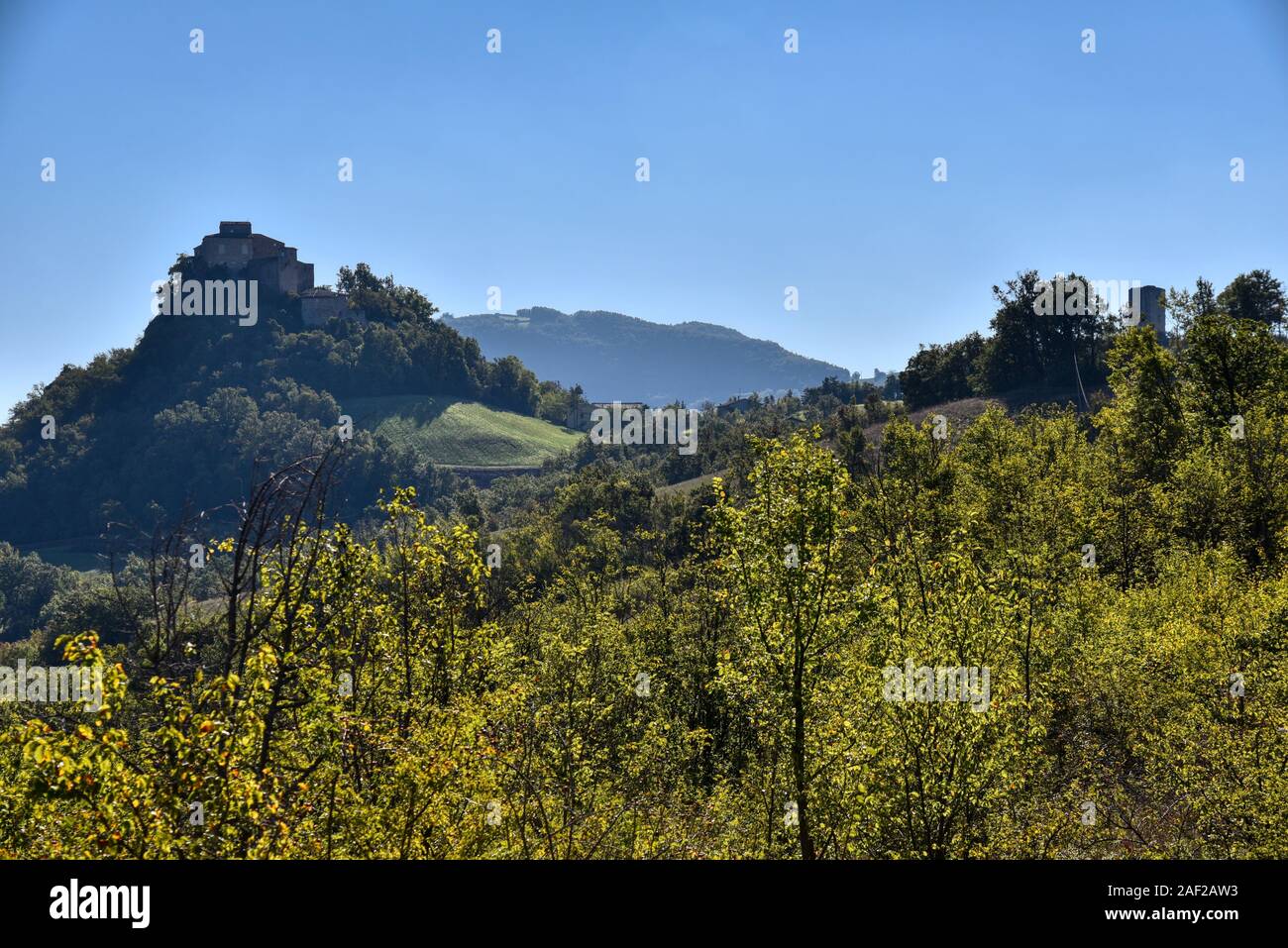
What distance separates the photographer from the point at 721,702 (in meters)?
34.4

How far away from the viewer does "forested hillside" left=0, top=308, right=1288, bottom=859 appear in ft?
39.0

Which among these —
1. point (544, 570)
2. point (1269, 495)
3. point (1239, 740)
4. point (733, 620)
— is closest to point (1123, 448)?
point (1269, 495)

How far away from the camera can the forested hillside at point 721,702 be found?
39.0 feet

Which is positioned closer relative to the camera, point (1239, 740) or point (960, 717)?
point (960, 717)

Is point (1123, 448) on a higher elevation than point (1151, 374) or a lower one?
lower

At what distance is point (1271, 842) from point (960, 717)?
6289mm

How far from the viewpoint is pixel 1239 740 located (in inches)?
808
